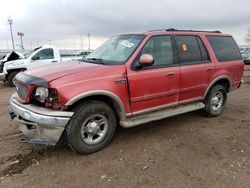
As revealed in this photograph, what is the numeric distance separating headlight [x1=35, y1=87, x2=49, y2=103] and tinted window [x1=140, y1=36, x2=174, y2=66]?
1.78 m

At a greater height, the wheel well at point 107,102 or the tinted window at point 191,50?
the tinted window at point 191,50

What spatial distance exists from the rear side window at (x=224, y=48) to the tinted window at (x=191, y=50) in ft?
1.35

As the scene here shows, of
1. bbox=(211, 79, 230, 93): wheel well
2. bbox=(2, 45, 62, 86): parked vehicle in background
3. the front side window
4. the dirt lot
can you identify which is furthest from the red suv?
the front side window

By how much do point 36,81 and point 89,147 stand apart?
4.21 feet

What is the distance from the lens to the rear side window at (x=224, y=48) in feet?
17.7

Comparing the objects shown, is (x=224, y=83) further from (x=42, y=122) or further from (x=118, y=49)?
(x=42, y=122)

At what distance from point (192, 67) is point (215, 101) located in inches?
54.8

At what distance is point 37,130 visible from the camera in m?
3.41

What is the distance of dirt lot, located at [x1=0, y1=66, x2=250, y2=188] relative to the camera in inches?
121

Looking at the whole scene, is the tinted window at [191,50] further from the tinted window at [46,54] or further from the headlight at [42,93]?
the tinted window at [46,54]

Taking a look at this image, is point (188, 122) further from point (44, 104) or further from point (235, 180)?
point (44, 104)

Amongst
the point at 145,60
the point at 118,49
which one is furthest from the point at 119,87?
the point at 118,49

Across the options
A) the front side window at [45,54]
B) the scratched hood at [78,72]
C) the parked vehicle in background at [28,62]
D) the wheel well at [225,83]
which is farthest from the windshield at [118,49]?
the front side window at [45,54]

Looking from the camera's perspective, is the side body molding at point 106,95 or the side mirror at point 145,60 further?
the side mirror at point 145,60
